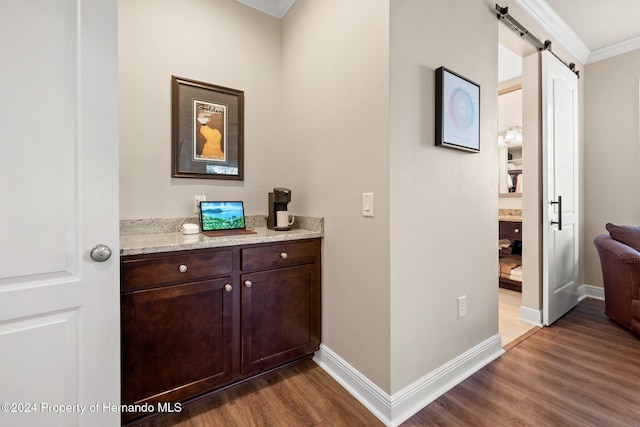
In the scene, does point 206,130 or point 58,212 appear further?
point 206,130

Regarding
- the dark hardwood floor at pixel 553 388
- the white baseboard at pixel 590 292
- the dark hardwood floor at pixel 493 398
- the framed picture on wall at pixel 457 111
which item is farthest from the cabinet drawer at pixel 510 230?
the framed picture on wall at pixel 457 111

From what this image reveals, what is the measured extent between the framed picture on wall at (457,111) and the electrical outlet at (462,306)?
3.08ft

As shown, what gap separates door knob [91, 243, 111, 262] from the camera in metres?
1.11

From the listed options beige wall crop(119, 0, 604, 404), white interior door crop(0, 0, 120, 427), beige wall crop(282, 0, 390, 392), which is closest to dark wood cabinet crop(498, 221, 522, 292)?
beige wall crop(119, 0, 604, 404)

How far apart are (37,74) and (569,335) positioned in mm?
3634

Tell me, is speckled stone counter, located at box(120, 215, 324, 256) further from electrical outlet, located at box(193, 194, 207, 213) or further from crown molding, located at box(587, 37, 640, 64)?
crown molding, located at box(587, 37, 640, 64)

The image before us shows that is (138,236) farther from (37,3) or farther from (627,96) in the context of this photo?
(627,96)

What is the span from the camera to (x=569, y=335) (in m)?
2.31

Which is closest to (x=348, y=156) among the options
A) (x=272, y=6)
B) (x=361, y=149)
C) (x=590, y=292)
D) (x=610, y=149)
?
(x=361, y=149)

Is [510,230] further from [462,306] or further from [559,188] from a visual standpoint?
[462,306]

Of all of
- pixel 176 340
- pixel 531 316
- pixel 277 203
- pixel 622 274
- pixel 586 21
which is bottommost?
pixel 531 316

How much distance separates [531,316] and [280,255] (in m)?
2.38

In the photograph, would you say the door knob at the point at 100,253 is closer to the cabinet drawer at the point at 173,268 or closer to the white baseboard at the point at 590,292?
the cabinet drawer at the point at 173,268

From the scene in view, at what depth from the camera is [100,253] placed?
3.67ft
